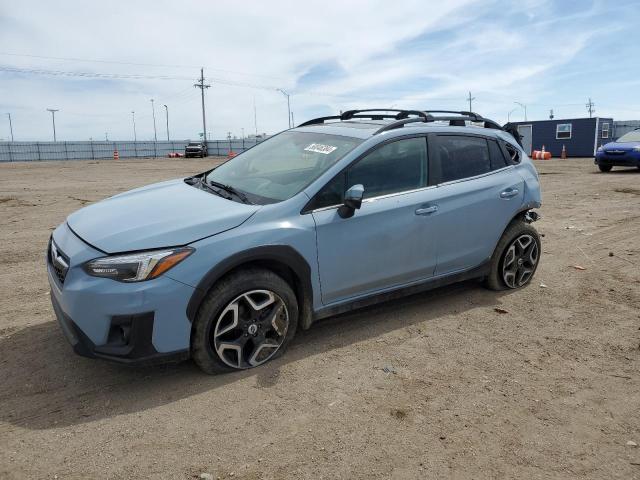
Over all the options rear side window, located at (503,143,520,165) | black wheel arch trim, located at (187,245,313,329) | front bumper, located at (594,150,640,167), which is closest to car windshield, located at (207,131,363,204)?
black wheel arch trim, located at (187,245,313,329)

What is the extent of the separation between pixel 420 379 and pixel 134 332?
6.20ft

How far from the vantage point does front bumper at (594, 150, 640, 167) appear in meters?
17.7

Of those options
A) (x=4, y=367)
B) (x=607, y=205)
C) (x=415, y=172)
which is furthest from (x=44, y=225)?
(x=607, y=205)

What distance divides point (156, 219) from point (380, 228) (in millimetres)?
1653

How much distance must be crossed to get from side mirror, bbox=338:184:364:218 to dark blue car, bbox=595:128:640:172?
17.5m

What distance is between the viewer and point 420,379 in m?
3.57

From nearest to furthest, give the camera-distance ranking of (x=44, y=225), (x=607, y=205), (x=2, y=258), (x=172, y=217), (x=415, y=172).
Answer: (x=172, y=217), (x=415, y=172), (x=2, y=258), (x=44, y=225), (x=607, y=205)

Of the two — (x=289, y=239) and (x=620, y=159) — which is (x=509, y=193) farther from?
(x=620, y=159)

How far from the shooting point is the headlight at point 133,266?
3.12 m

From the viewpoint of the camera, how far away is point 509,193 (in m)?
5.05

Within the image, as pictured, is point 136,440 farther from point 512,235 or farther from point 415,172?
point 512,235

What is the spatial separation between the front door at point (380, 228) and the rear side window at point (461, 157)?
0.73ft

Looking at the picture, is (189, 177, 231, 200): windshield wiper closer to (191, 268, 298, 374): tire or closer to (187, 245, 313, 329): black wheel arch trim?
(187, 245, 313, 329): black wheel arch trim

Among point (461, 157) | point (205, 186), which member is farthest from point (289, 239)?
point (461, 157)
